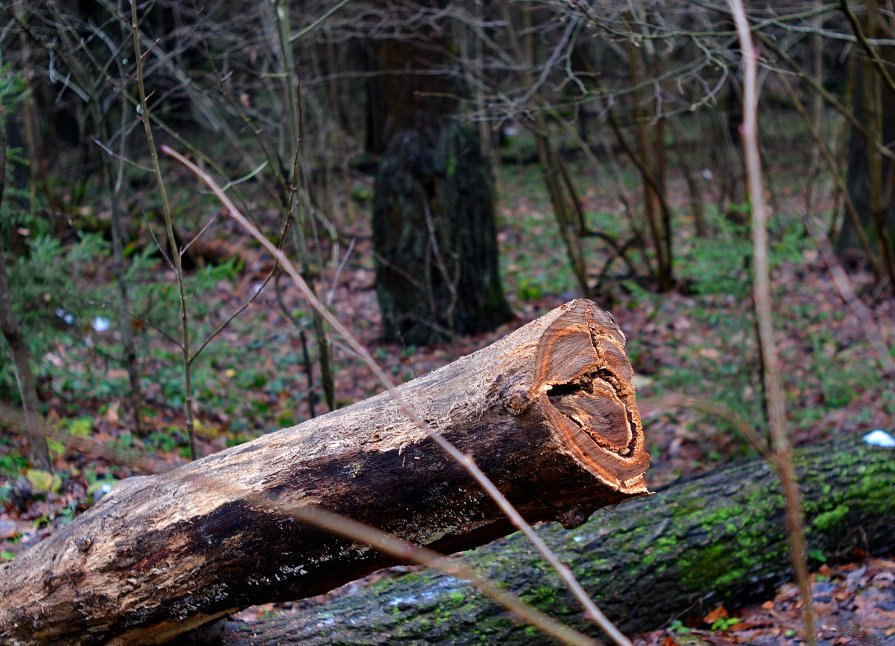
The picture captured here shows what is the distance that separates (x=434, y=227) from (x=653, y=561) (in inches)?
179

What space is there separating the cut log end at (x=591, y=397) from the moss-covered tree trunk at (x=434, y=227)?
495 cm

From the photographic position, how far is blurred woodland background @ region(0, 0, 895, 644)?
466cm

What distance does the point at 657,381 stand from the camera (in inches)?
261

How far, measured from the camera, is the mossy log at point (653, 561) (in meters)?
3.18

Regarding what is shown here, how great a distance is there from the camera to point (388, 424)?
2.34m

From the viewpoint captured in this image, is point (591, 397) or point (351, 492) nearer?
point (591, 397)

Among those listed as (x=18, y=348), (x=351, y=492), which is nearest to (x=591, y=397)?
(x=351, y=492)

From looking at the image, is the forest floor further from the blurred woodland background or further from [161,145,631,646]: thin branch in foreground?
[161,145,631,646]: thin branch in foreground

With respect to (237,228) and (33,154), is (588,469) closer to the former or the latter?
(33,154)

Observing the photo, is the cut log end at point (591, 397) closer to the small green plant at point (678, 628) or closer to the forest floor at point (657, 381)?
the forest floor at point (657, 381)

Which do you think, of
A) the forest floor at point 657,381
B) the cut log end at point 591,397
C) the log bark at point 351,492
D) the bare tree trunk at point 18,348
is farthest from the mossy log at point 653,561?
the bare tree trunk at point 18,348

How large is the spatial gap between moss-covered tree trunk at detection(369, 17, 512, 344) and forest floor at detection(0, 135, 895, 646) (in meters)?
0.32

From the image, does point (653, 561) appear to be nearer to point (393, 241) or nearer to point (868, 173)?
point (393, 241)

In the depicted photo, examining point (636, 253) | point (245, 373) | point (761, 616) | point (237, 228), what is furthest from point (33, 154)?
point (761, 616)
